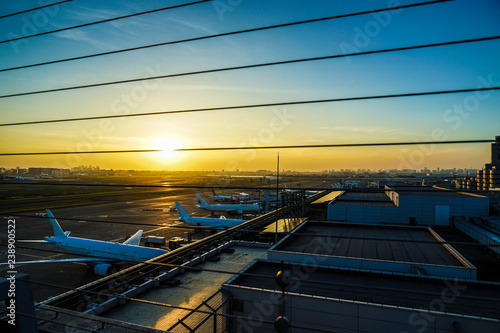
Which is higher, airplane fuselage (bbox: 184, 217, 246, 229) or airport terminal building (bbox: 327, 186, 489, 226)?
airport terminal building (bbox: 327, 186, 489, 226)

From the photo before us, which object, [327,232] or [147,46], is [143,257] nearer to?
[327,232]

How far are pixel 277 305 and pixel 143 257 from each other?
38.1ft

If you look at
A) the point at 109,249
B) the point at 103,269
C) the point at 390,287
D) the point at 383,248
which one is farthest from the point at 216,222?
the point at 390,287

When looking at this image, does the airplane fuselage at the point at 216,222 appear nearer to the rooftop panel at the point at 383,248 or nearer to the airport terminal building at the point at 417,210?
the airport terminal building at the point at 417,210

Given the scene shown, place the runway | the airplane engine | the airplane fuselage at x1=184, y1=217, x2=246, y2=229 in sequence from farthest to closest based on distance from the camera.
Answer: the airplane fuselage at x1=184, y1=217, x2=246, y2=229 < the airplane engine < the runway

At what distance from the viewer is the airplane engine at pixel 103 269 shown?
578 inches

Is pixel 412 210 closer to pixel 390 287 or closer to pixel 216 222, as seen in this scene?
pixel 390 287

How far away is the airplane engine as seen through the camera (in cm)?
1468

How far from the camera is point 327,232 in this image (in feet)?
41.6

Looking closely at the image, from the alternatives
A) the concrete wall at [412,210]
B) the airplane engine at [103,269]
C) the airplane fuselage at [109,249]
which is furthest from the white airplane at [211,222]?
the airplane engine at [103,269]

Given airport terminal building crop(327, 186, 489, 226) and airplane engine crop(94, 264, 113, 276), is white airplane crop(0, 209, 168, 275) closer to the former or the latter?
airplane engine crop(94, 264, 113, 276)

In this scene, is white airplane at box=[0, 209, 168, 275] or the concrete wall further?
the concrete wall

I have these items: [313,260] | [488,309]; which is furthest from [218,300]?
[488,309]

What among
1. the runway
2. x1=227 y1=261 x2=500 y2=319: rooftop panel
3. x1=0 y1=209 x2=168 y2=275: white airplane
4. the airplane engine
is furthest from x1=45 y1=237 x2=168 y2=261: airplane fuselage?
x1=227 y1=261 x2=500 y2=319: rooftop panel
